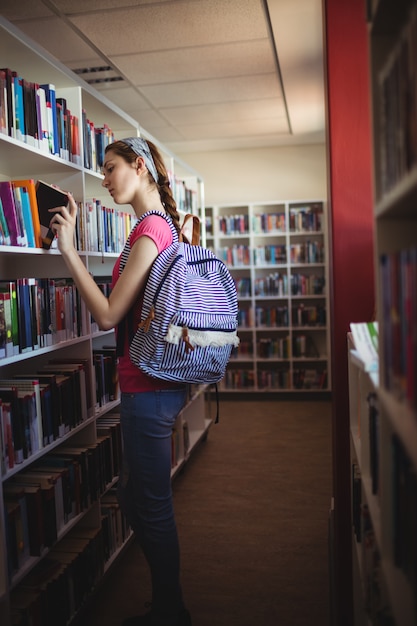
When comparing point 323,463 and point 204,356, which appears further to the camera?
point 323,463

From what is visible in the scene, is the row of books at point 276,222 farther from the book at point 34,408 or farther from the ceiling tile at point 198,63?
the book at point 34,408

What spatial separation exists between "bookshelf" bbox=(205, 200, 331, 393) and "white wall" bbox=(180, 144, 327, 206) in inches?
6.1

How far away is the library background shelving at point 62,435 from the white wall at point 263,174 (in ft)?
10.9

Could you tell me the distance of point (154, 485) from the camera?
63.3 inches

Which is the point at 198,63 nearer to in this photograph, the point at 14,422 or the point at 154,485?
the point at 14,422

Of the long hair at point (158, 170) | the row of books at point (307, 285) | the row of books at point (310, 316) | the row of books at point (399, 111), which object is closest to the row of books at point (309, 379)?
the row of books at point (310, 316)

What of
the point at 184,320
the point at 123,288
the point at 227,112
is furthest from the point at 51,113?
the point at 227,112

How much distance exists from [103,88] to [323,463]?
9.71ft

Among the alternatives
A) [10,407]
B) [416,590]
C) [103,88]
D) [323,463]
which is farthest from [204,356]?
[103,88]

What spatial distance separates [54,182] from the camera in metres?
2.15

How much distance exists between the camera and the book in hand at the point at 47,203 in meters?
1.75

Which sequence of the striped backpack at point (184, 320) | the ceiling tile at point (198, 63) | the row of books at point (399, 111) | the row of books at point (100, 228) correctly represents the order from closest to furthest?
the row of books at point (399, 111)
the striped backpack at point (184, 320)
the row of books at point (100, 228)
the ceiling tile at point (198, 63)

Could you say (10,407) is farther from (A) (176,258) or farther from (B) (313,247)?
(B) (313,247)

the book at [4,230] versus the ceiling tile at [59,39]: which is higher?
the ceiling tile at [59,39]
